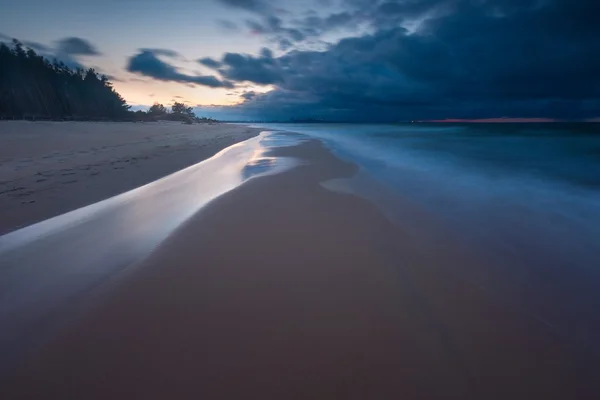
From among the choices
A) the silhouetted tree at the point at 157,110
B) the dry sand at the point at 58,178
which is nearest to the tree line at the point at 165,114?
the silhouetted tree at the point at 157,110

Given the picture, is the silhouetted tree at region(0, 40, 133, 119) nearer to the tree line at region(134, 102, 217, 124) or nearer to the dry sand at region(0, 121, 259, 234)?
the tree line at region(134, 102, 217, 124)

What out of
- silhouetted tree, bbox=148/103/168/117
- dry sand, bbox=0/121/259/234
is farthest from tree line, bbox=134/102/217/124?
dry sand, bbox=0/121/259/234

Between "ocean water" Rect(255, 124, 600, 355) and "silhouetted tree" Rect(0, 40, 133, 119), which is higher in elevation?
"silhouetted tree" Rect(0, 40, 133, 119)

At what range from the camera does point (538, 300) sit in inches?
126

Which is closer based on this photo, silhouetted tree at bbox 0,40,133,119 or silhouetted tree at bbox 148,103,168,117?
silhouetted tree at bbox 0,40,133,119

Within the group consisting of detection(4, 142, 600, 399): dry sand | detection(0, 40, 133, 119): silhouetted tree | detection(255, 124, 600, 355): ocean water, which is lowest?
detection(255, 124, 600, 355): ocean water

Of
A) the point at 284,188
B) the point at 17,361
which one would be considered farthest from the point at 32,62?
the point at 17,361

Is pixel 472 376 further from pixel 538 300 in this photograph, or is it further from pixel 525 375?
pixel 538 300

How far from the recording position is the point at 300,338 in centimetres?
245

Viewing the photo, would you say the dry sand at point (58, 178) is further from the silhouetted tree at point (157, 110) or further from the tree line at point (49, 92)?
the silhouetted tree at point (157, 110)

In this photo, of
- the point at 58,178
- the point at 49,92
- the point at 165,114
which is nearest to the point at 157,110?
the point at 165,114

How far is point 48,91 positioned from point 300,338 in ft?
223

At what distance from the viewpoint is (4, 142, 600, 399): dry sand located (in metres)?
2.01

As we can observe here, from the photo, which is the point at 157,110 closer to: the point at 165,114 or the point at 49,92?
the point at 165,114
